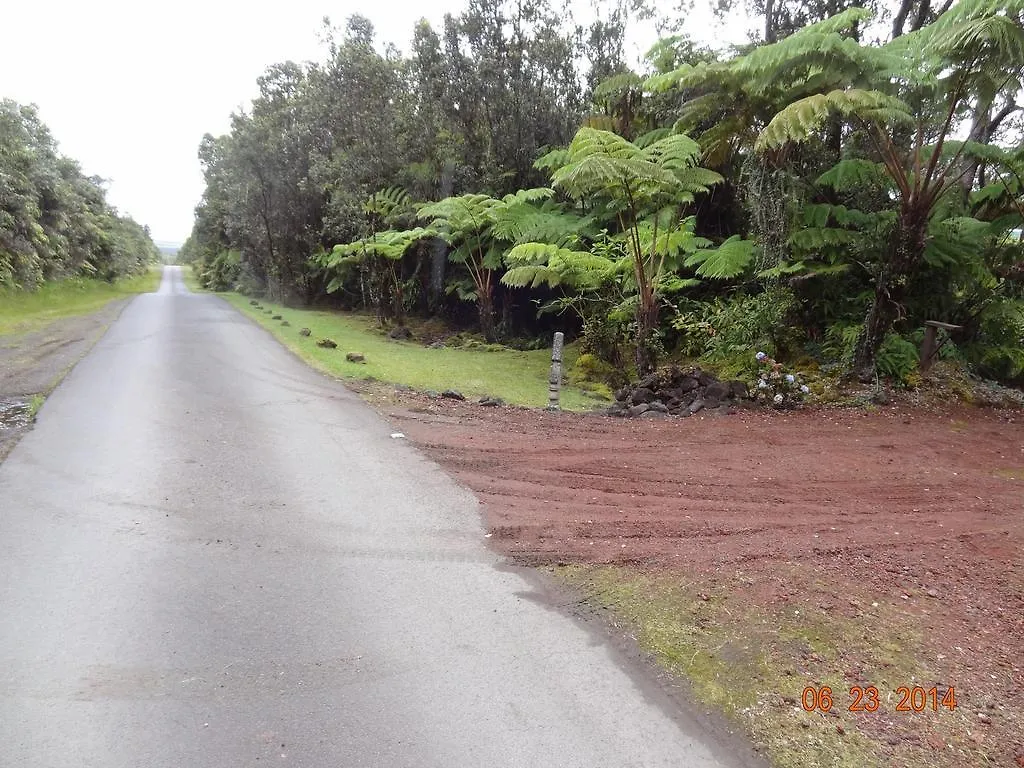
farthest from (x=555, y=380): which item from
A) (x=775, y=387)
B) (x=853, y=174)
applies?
(x=853, y=174)

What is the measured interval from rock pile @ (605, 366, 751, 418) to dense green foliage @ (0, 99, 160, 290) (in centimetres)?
1943

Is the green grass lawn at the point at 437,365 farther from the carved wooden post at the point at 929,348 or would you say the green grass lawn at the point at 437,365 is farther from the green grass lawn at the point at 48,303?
the green grass lawn at the point at 48,303

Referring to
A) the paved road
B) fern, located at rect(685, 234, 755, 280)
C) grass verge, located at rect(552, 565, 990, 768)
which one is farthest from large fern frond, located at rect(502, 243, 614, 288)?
grass verge, located at rect(552, 565, 990, 768)

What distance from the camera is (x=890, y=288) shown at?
8.01 m

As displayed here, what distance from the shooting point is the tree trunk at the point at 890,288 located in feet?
25.7

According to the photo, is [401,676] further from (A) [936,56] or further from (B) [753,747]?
(A) [936,56]

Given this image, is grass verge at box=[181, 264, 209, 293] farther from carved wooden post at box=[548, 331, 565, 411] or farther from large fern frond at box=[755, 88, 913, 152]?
large fern frond at box=[755, 88, 913, 152]

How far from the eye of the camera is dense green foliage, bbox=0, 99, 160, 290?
733 inches

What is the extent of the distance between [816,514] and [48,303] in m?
24.5

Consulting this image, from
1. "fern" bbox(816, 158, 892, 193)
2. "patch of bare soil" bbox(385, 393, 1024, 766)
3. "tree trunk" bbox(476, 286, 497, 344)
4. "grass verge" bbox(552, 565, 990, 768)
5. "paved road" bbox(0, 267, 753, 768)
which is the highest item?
"fern" bbox(816, 158, 892, 193)

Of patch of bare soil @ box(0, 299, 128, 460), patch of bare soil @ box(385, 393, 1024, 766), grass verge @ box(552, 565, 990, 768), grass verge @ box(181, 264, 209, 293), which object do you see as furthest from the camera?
grass verge @ box(181, 264, 209, 293)

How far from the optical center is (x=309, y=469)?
5535mm

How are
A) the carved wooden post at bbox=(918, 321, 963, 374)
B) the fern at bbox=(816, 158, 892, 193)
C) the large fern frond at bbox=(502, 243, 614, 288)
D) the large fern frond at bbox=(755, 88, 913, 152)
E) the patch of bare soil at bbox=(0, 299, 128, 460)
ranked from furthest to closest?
the large fern frond at bbox=(502, 243, 614, 288), the fern at bbox=(816, 158, 892, 193), the carved wooden post at bbox=(918, 321, 963, 374), the patch of bare soil at bbox=(0, 299, 128, 460), the large fern frond at bbox=(755, 88, 913, 152)

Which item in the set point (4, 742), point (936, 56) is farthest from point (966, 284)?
point (4, 742)
